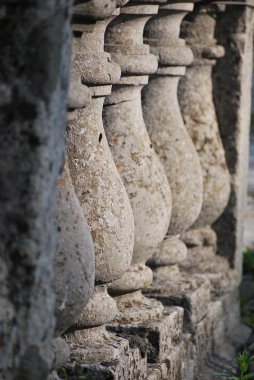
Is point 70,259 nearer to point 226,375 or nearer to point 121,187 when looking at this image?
point 121,187

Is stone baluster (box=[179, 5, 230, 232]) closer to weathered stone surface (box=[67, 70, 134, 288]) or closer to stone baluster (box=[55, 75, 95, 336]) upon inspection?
weathered stone surface (box=[67, 70, 134, 288])

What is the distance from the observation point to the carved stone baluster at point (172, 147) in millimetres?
4066

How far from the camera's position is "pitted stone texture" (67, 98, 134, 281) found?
3.09m

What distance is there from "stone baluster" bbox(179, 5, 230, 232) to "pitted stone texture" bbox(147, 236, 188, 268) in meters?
0.52

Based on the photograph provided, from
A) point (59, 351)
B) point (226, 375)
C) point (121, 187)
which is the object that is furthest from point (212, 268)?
point (59, 351)

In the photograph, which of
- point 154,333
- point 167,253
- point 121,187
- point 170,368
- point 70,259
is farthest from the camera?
point 167,253

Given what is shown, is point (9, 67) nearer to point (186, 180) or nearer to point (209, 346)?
point (186, 180)

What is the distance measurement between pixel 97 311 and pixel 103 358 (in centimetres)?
15

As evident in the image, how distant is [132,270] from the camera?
3693mm

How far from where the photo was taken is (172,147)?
4.14m

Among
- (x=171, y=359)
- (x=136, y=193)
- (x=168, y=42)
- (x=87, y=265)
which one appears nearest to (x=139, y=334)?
(x=171, y=359)

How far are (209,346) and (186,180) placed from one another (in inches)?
29.5

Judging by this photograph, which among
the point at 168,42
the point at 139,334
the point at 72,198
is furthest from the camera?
the point at 168,42

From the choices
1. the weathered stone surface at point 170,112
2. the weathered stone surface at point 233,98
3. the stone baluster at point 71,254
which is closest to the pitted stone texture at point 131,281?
the weathered stone surface at point 170,112
